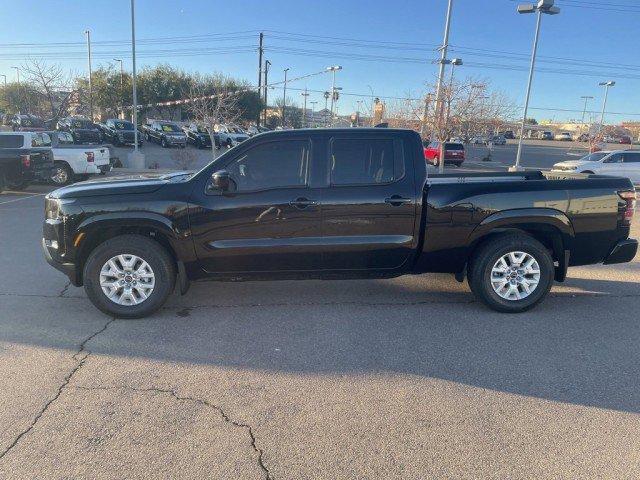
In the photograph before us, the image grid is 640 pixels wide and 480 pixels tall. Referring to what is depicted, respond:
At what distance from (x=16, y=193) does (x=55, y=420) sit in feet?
43.3

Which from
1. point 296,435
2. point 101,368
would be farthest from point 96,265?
point 296,435

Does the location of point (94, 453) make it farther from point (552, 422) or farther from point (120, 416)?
point (552, 422)

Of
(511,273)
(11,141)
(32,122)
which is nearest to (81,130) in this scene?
(32,122)

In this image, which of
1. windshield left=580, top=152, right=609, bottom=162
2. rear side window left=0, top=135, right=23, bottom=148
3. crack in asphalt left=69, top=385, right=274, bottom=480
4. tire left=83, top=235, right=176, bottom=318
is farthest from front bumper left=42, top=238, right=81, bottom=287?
windshield left=580, top=152, right=609, bottom=162

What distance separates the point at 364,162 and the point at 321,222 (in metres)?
0.75

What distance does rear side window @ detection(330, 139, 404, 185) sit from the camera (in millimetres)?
4598

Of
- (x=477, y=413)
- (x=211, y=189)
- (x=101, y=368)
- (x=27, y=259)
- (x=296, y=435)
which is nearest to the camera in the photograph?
(x=296, y=435)

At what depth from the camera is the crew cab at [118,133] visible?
3173 cm

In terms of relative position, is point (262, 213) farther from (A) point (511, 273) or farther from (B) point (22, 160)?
(B) point (22, 160)

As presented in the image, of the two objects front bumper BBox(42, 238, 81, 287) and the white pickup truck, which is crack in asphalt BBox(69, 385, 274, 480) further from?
the white pickup truck

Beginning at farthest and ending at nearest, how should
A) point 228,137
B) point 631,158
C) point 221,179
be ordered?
1. point 228,137
2. point 631,158
3. point 221,179

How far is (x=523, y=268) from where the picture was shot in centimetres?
472

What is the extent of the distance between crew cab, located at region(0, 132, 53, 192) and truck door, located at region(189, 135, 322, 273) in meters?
10.5

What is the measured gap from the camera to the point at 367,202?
454 centimetres
